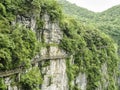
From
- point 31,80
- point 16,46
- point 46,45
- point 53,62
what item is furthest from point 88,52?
point 16,46

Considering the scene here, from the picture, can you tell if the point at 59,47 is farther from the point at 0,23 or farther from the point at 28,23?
the point at 0,23

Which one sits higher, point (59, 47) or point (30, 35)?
point (30, 35)

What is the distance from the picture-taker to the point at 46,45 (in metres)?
34.6

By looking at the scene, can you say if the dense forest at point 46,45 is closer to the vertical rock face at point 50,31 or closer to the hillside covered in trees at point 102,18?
the vertical rock face at point 50,31

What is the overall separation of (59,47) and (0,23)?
40.5ft

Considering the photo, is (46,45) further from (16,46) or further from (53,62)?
(16,46)

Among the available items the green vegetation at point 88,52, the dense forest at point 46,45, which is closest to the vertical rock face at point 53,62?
the dense forest at point 46,45

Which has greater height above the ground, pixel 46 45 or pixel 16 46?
pixel 16 46

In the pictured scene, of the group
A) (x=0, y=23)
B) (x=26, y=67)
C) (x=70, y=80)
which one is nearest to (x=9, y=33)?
(x=0, y=23)

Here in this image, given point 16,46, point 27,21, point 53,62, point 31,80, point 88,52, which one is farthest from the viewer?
point 88,52

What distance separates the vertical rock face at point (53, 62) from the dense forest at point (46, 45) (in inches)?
25.2

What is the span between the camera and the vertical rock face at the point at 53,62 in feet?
113

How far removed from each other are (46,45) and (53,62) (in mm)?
2476

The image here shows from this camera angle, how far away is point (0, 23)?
2669cm
